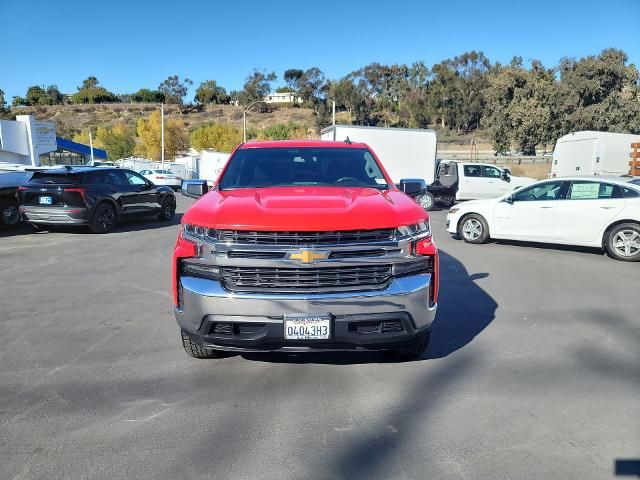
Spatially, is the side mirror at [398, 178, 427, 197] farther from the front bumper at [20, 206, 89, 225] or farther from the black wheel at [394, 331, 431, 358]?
the front bumper at [20, 206, 89, 225]

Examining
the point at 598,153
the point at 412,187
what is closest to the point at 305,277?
the point at 412,187

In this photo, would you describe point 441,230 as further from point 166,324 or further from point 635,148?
point 635,148

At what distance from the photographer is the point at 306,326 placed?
134 inches

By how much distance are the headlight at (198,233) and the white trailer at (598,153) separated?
2312cm

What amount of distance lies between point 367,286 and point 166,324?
268 centimetres

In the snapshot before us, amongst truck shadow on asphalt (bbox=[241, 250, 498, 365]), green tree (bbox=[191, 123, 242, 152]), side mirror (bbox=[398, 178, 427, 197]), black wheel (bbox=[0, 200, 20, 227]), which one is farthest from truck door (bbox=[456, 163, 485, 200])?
green tree (bbox=[191, 123, 242, 152])

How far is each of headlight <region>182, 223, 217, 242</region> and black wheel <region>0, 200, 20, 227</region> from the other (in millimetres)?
10062

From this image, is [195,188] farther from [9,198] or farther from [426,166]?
[426,166]

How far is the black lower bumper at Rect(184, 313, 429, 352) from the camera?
3.43 m

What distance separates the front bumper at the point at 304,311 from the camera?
3410 mm

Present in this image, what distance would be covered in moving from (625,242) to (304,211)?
7.84 metres

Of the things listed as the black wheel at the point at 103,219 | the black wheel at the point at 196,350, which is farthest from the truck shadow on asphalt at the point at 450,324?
the black wheel at the point at 103,219

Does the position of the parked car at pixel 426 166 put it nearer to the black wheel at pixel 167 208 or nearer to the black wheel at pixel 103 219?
the black wheel at pixel 167 208

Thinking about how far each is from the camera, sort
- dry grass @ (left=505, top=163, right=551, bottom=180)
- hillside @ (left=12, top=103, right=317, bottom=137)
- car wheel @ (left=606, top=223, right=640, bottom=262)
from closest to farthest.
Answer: car wheel @ (left=606, top=223, right=640, bottom=262) → dry grass @ (left=505, top=163, right=551, bottom=180) → hillside @ (left=12, top=103, right=317, bottom=137)
